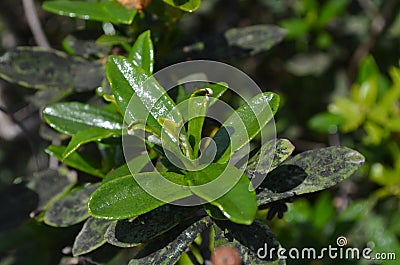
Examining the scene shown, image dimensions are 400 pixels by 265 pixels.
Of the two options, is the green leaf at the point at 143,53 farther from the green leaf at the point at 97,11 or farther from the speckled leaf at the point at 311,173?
the speckled leaf at the point at 311,173

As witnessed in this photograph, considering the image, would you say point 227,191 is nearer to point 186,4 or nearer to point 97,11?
point 186,4

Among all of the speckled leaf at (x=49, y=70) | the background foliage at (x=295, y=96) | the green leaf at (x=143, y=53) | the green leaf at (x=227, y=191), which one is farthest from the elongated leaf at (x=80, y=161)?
the green leaf at (x=227, y=191)

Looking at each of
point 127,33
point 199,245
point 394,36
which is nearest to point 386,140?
point 394,36

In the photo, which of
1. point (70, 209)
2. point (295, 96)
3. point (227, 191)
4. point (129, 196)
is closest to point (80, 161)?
point (70, 209)

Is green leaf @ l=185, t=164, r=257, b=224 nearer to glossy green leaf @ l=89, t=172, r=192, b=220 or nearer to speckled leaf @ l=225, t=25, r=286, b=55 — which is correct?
glossy green leaf @ l=89, t=172, r=192, b=220

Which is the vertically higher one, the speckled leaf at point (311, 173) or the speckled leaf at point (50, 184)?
the speckled leaf at point (311, 173)

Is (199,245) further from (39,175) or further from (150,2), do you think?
(150,2)
